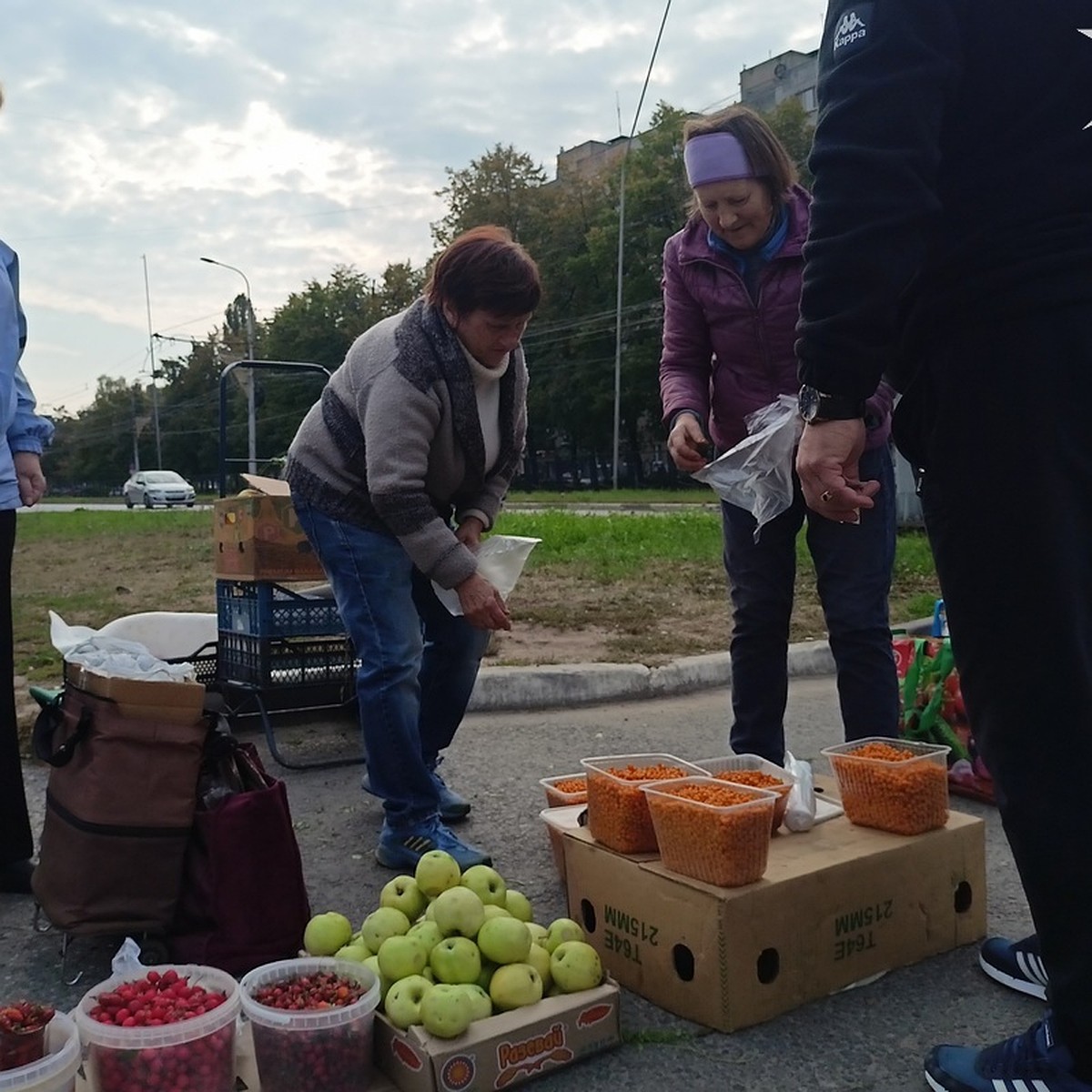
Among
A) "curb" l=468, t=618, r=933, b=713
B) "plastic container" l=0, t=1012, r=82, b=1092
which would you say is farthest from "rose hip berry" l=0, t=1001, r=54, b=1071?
"curb" l=468, t=618, r=933, b=713

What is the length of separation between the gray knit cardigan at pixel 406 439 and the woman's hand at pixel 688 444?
0.51 m

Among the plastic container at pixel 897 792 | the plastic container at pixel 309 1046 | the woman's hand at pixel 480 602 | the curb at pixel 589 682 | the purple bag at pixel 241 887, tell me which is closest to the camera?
the plastic container at pixel 309 1046

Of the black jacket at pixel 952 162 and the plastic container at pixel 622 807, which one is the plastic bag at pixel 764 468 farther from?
the black jacket at pixel 952 162

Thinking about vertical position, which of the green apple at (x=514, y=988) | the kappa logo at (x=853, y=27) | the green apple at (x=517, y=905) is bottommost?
the green apple at (x=514, y=988)

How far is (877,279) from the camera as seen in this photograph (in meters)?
1.70

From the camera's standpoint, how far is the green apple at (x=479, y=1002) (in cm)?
202

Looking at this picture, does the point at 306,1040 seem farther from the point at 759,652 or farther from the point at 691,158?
the point at 691,158

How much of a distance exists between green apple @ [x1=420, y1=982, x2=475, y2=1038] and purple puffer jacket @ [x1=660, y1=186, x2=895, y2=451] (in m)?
1.89

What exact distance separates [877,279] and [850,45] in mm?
365

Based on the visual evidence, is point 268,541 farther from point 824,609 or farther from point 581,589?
point 581,589

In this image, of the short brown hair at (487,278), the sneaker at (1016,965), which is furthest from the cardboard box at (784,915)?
the short brown hair at (487,278)

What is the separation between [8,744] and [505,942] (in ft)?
5.66

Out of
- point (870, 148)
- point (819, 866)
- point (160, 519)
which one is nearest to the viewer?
point (870, 148)

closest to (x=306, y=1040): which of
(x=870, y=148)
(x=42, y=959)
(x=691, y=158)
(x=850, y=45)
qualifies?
(x=42, y=959)
